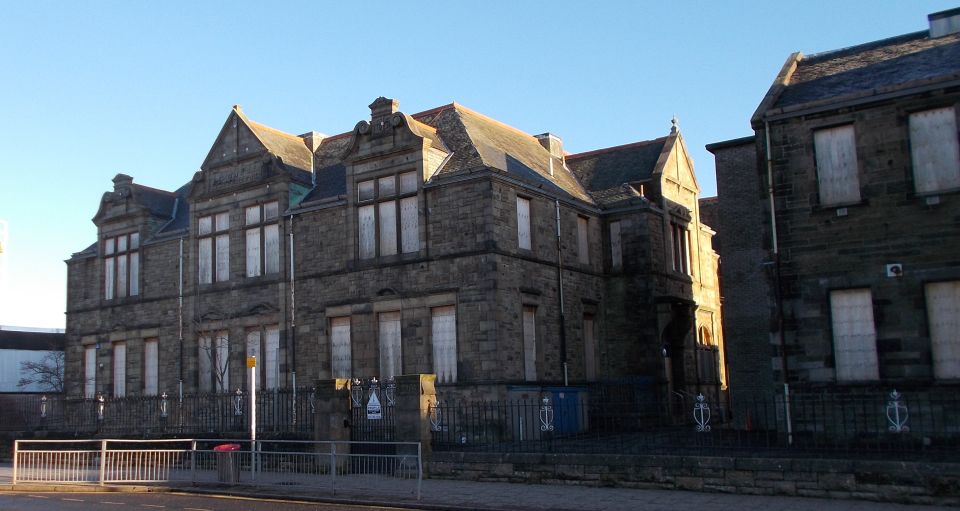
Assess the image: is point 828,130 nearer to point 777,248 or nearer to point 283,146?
point 777,248

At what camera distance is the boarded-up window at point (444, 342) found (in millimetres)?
26706

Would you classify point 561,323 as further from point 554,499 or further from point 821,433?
point 554,499

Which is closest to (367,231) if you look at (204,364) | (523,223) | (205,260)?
(523,223)

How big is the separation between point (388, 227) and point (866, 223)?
1425cm

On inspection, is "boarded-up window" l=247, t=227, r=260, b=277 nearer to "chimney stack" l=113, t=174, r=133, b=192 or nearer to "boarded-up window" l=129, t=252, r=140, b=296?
"boarded-up window" l=129, t=252, r=140, b=296

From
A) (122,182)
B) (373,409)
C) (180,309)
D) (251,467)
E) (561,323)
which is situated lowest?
(251,467)

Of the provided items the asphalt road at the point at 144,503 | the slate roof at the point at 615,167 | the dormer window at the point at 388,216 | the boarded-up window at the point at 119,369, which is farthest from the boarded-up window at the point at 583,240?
the boarded-up window at the point at 119,369

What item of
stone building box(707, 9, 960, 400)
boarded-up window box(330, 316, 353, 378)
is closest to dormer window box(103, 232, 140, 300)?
boarded-up window box(330, 316, 353, 378)

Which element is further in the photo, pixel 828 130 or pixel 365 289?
pixel 365 289

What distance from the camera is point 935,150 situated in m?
19.9

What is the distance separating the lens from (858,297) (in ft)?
A: 66.5

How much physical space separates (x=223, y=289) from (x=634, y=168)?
15730mm

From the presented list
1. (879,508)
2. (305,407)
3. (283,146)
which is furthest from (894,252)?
(283,146)

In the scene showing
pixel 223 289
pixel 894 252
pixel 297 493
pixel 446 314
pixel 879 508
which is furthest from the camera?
pixel 223 289
